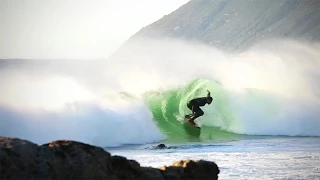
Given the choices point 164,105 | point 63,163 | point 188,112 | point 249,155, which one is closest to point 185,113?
point 188,112

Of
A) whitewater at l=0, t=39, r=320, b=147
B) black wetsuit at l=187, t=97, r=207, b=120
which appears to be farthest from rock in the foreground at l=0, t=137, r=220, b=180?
whitewater at l=0, t=39, r=320, b=147

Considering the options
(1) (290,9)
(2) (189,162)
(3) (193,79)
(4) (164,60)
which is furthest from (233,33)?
(2) (189,162)

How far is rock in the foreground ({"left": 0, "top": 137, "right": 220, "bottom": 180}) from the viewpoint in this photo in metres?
7.37

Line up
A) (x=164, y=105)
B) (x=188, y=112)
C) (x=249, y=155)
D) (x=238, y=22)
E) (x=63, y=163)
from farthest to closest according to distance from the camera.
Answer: (x=238, y=22), (x=164, y=105), (x=188, y=112), (x=249, y=155), (x=63, y=163)

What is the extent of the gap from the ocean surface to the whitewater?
2.08 m

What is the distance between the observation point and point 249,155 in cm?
1667

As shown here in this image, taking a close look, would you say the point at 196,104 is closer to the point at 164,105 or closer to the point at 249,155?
the point at 249,155

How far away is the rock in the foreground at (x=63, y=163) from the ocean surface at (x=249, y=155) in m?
4.49

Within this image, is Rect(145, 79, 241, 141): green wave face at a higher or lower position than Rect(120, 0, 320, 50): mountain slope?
lower

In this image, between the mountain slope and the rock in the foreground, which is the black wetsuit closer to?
the rock in the foreground

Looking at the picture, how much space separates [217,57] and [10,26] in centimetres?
1438

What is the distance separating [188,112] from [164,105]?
1699mm

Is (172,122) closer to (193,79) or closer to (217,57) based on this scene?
(193,79)

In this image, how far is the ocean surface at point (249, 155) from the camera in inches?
510
